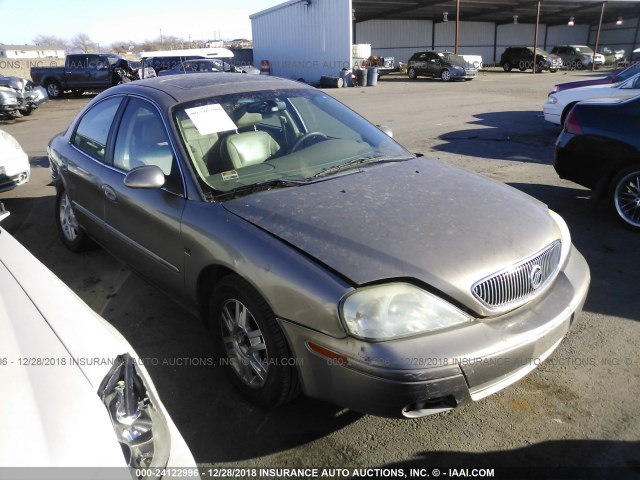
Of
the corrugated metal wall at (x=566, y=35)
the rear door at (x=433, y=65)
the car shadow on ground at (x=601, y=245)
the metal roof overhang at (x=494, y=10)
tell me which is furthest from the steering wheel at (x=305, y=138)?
the corrugated metal wall at (x=566, y=35)

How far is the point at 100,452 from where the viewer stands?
1.28 m

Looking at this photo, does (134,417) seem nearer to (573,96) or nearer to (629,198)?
(629,198)

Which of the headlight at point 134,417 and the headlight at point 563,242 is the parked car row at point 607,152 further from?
the headlight at point 134,417

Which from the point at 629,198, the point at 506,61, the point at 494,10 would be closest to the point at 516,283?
the point at 629,198

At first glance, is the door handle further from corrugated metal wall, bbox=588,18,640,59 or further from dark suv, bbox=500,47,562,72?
corrugated metal wall, bbox=588,18,640,59

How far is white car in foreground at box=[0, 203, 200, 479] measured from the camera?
1250 millimetres

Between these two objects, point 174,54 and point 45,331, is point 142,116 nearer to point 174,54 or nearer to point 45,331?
point 45,331

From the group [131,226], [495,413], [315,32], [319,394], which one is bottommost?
[495,413]

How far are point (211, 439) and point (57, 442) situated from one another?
1340 mm

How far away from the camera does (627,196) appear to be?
4988mm

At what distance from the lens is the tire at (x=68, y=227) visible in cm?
456

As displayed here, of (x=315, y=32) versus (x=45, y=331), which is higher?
(x=315, y=32)

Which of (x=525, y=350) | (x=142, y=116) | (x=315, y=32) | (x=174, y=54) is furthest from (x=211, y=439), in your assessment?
(x=315, y=32)

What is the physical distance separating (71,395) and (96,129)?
10.2ft
